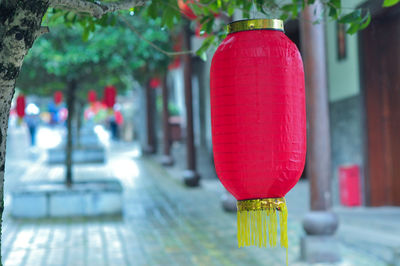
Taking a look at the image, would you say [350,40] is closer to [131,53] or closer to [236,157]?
[131,53]

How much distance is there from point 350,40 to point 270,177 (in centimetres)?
838

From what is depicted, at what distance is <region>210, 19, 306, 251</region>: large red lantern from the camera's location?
2295 millimetres

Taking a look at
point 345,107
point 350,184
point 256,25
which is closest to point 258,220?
point 256,25

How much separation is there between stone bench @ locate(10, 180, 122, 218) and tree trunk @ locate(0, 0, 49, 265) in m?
7.97

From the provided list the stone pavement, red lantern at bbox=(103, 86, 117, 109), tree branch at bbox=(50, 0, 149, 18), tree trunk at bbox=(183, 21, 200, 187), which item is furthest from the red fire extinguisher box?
red lantern at bbox=(103, 86, 117, 109)

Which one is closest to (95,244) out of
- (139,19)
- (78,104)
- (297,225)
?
(297,225)

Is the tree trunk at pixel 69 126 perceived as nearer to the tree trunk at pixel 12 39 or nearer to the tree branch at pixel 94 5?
the tree branch at pixel 94 5

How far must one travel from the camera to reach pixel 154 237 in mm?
8273

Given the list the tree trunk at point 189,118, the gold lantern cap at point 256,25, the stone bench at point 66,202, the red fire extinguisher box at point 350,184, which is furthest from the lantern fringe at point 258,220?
the tree trunk at point 189,118

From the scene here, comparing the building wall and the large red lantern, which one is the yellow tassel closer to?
the large red lantern

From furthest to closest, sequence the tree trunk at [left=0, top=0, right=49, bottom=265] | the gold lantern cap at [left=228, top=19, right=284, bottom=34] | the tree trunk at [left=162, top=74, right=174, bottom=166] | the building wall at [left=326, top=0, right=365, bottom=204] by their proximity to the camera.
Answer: the tree trunk at [left=162, top=74, right=174, bottom=166] < the building wall at [left=326, top=0, right=365, bottom=204] < the gold lantern cap at [left=228, top=19, right=284, bottom=34] < the tree trunk at [left=0, top=0, right=49, bottom=265]

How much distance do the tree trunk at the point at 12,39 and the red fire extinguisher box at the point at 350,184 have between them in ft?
26.8

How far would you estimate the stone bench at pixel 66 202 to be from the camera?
32.9ft

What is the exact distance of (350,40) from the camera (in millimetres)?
10188
